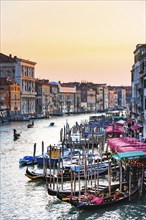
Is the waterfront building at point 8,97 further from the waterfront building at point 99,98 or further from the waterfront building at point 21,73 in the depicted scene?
the waterfront building at point 99,98

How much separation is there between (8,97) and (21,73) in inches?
207

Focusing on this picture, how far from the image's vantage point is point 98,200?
10469mm

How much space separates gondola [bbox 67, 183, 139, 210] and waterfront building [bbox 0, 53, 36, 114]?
126ft

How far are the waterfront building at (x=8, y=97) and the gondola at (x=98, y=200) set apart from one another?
3280 centimetres

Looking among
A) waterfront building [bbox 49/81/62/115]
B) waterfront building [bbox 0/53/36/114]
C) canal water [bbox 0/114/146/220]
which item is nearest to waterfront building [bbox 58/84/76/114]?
waterfront building [bbox 49/81/62/115]

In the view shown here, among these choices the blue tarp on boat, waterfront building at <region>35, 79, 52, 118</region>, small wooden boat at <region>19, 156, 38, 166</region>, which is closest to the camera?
the blue tarp on boat

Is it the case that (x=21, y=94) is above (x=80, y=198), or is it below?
above

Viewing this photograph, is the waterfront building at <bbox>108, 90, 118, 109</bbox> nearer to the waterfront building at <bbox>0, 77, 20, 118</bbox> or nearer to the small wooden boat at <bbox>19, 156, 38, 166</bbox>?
the waterfront building at <bbox>0, 77, 20, 118</bbox>

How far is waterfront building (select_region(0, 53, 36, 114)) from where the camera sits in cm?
4938

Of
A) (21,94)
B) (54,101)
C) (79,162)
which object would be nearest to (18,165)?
(79,162)

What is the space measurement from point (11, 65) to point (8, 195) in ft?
125

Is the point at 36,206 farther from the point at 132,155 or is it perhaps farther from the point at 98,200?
the point at 132,155

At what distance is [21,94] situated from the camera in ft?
160

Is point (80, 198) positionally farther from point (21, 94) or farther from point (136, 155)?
point (21, 94)
